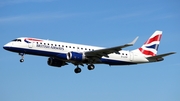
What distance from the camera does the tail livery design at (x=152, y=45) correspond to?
8075cm

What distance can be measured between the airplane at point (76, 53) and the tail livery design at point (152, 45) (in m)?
1.50

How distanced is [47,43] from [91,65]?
8.11m

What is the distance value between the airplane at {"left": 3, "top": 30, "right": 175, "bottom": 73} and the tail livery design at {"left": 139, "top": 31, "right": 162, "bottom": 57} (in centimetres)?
150

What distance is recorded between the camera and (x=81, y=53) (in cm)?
7238

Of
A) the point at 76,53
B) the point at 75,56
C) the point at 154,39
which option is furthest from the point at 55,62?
the point at 154,39

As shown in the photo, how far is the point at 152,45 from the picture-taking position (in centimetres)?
8244

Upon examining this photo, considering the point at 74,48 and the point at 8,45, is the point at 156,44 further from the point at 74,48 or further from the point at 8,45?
the point at 8,45

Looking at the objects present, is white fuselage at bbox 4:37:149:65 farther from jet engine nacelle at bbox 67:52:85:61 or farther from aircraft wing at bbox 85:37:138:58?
aircraft wing at bbox 85:37:138:58

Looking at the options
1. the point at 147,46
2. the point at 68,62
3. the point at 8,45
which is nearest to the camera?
the point at 8,45

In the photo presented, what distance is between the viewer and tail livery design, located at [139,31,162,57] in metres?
80.8

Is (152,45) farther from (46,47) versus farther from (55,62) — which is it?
(46,47)

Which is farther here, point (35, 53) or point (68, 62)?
point (68, 62)

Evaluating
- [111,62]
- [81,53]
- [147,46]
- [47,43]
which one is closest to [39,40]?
[47,43]

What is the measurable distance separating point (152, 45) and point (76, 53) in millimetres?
16652
